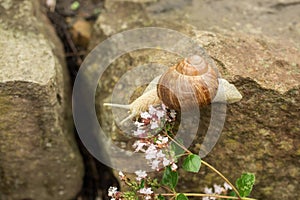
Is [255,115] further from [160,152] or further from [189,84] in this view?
[160,152]

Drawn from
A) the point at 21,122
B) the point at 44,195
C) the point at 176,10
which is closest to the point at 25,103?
the point at 21,122

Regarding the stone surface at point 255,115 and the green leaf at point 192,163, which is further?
the stone surface at point 255,115

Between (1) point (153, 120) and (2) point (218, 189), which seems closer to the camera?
(1) point (153, 120)

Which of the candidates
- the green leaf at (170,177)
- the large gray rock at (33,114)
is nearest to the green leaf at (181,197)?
the green leaf at (170,177)

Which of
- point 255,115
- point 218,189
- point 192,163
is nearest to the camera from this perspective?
point 192,163

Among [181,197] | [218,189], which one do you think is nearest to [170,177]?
[181,197]

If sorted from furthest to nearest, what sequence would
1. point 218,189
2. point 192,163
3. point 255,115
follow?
point 218,189, point 255,115, point 192,163

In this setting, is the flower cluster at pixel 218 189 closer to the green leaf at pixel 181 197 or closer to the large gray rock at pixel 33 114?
the green leaf at pixel 181 197

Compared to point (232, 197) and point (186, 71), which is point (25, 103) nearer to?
point (186, 71)
